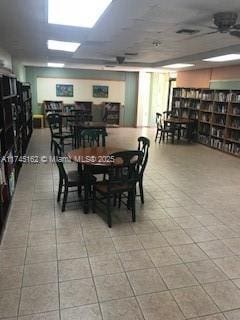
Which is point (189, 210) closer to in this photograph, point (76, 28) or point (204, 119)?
point (76, 28)

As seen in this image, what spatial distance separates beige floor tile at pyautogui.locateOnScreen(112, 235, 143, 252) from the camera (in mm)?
2982

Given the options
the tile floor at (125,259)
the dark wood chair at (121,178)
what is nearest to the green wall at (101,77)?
the tile floor at (125,259)

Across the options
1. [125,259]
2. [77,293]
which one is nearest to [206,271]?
[125,259]

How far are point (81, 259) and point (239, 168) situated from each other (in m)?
4.88

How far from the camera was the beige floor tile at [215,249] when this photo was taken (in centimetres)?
293

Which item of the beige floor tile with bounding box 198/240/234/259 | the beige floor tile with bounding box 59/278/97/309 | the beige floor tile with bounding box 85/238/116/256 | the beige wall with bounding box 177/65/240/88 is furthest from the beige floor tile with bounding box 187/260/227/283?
the beige wall with bounding box 177/65/240/88

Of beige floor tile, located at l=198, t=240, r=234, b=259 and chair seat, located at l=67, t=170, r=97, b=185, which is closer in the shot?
beige floor tile, located at l=198, t=240, r=234, b=259

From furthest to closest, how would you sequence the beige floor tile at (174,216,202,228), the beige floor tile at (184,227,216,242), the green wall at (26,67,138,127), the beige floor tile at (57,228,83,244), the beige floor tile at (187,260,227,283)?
1. the green wall at (26,67,138,127)
2. the beige floor tile at (174,216,202,228)
3. the beige floor tile at (184,227,216,242)
4. the beige floor tile at (57,228,83,244)
5. the beige floor tile at (187,260,227,283)

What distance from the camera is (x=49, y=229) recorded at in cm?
332

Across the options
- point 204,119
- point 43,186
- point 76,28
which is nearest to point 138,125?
point 204,119

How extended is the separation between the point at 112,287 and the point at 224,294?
982 mm

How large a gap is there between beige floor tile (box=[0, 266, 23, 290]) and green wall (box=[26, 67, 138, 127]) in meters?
9.53

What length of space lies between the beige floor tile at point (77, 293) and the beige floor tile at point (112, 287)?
6 centimetres

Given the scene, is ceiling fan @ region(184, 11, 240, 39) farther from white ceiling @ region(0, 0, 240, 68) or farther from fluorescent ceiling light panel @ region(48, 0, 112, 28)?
fluorescent ceiling light panel @ region(48, 0, 112, 28)
